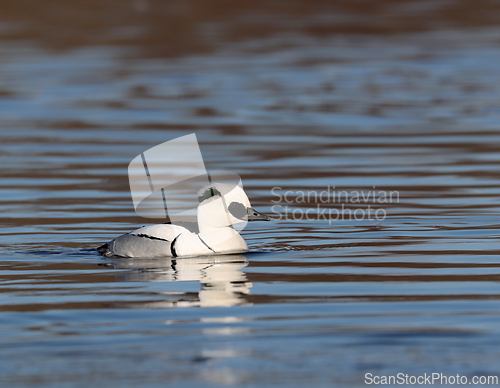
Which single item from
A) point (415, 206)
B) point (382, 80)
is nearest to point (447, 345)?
point (415, 206)

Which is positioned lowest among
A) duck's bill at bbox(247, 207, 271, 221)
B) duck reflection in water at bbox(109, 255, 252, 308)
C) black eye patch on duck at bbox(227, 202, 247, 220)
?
duck reflection in water at bbox(109, 255, 252, 308)

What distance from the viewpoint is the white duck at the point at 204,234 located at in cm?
866

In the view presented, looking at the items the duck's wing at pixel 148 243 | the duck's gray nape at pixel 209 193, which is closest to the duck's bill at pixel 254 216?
the duck's gray nape at pixel 209 193

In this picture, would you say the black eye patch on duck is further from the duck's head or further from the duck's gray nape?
the duck's gray nape

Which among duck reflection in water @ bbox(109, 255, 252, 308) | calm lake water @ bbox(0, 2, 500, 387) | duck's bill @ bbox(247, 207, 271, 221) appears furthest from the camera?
duck's bill @ bbox(247, 207, 271, 221)

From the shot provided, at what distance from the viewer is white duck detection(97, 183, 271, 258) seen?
8656 mm

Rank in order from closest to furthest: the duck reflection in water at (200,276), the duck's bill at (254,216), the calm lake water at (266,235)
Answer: the calm lake water at (266,235), the duck reflection in water at (200,276), the duck's bill at (254,216)

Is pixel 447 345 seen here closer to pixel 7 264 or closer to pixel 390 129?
pixel 7 264

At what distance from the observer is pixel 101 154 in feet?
49.0

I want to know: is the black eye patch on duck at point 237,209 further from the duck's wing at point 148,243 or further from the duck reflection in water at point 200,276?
the duck's wing at point 148,243

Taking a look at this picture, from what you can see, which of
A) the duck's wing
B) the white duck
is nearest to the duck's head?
the white duck

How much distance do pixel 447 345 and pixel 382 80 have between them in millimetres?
17645

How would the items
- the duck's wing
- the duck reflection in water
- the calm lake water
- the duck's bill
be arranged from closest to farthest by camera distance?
the calm lake water < the duck reflection in water < the duck's wing < the duck's bill

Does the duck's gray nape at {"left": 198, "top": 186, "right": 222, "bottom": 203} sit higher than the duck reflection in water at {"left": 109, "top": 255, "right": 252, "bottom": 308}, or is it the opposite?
the duck's gray nape at {"left": 198, "top": 186, "right": 222, "bottom": 203}
